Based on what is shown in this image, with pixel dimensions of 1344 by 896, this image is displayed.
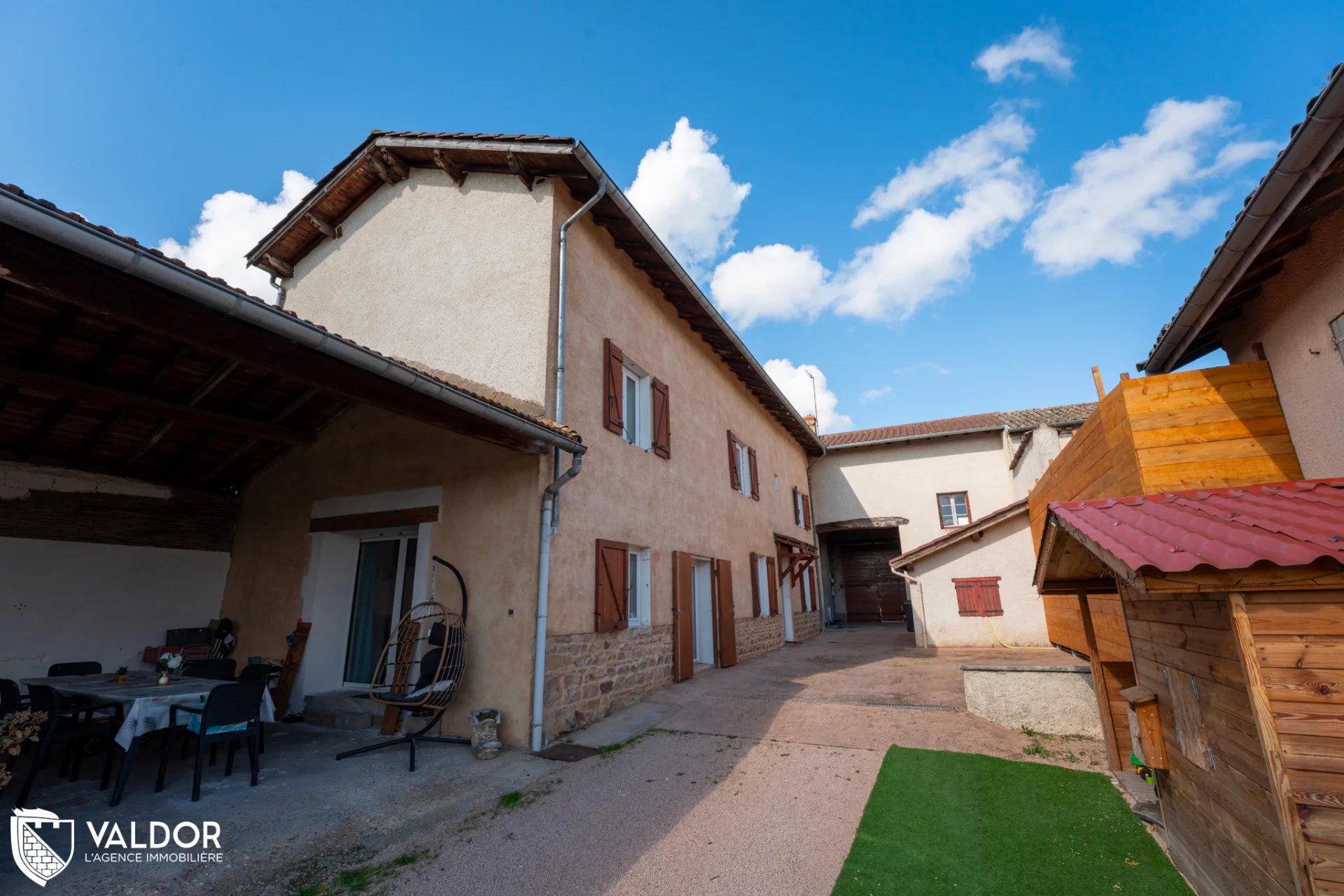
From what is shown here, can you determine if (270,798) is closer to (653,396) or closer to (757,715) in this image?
(757,715)

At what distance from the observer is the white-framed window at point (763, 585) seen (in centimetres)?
1180

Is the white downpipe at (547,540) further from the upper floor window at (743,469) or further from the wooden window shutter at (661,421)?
the upper floor window at (743,469)

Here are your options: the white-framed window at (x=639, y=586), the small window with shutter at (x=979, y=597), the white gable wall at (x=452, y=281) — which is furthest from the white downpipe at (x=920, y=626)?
the white gable wall at (x=452, y=281)

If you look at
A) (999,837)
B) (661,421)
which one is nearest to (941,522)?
(661,421)

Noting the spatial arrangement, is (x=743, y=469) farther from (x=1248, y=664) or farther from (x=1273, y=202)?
(x=1248, y=664)

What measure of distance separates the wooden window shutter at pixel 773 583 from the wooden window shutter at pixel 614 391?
6479mm

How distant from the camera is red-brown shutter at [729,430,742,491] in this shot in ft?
36.6

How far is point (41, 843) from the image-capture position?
333cm

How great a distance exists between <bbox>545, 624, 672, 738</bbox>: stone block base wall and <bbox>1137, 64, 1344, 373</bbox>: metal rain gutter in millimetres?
5672

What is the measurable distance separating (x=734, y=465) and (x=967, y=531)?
5.49 m

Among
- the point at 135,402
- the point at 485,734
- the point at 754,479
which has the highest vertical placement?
the point at 754,479

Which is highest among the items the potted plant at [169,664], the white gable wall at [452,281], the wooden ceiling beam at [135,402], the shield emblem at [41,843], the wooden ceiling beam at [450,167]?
the wooden ceiling beam at [450,167]

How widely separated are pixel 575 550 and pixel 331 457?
Result: 3.59 m

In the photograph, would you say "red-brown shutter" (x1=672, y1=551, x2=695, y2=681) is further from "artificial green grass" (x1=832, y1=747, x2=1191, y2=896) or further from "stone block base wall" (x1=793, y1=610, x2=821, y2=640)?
"stone block base wall" (x1=793, y1=610, x2=821, y2=640)
